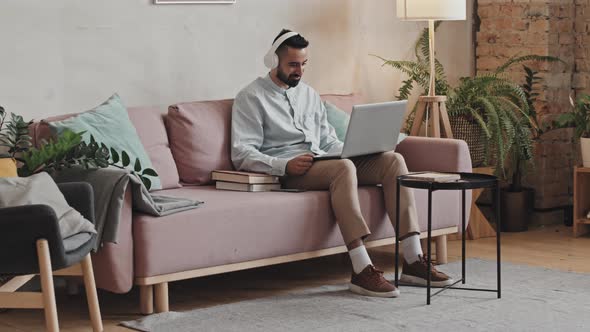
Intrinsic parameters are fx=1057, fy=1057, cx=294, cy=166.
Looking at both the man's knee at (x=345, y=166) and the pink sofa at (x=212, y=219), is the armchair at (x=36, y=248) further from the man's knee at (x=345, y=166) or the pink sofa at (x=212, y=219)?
the man's knee at (x=345, y=166)

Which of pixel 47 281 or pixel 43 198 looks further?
pixel 43 198

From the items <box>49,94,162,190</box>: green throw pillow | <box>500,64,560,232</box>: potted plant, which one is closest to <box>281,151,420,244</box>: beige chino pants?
<box>49,94,162,190</box>: green throw pillow

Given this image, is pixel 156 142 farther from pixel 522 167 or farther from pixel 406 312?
pixel 522 167

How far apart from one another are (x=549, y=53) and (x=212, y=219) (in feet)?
9.14

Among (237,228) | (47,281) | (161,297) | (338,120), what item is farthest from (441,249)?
(47,281)

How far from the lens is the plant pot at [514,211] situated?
5.92m

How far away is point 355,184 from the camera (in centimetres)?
441

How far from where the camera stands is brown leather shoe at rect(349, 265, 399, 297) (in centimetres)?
423

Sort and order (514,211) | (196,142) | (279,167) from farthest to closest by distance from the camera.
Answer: (514,211) → (196,142) → (279,167)

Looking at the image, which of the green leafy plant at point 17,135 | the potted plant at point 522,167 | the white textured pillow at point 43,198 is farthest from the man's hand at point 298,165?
the potted plant at point 522,167

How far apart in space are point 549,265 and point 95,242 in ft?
7.66

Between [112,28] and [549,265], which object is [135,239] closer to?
[112,28]

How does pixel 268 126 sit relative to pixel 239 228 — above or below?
above

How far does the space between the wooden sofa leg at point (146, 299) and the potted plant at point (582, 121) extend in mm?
2765
